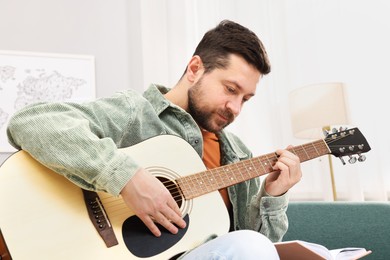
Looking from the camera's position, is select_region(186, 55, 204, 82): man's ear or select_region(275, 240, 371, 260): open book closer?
select_region(275, 240, 371, 260): open book

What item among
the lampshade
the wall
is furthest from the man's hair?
the wall

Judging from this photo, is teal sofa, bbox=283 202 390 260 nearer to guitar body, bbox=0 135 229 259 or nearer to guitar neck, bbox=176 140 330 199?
guitar neck, bbox=176 140 330 199

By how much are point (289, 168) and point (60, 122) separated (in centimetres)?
62

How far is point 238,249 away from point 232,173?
0.40m

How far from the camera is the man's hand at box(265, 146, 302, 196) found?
1.24m

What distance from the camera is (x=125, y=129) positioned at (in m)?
1.15

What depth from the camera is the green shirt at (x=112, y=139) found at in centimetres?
93

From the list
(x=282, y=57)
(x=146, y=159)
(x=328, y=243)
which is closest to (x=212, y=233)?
(x=146, y=159)

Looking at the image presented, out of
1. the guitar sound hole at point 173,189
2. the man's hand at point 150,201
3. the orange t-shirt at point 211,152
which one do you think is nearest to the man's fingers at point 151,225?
the man's hand at point 150,201

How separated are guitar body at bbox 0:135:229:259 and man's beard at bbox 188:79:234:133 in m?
0.29

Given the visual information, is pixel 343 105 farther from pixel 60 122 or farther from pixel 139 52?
pixel 60 122

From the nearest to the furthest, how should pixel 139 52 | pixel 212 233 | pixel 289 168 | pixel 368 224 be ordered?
pixel 212 233 < pixel 289 168 < pixel 368 224 < pixel 139 52

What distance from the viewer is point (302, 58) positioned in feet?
8.14

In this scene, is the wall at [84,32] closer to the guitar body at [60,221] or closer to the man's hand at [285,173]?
the man's hand at [285,173]
